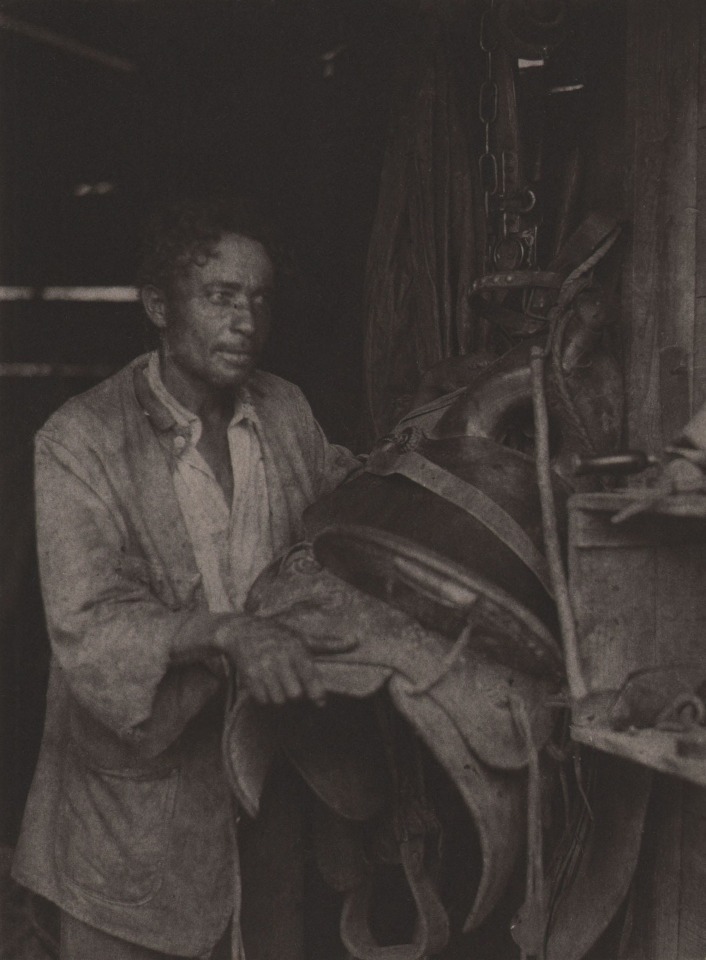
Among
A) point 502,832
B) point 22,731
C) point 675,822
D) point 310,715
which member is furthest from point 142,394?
point 22,731

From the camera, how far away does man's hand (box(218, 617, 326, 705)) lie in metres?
1.63

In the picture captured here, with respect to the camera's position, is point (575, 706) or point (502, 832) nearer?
point (575, 706)

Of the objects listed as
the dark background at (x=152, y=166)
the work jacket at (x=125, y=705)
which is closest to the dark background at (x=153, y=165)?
the dark background at (x=152, y=166)

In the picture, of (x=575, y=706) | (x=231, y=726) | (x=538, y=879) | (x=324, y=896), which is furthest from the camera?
(x=324, y=896)

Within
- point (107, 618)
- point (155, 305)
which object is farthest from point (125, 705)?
point (155, 305)

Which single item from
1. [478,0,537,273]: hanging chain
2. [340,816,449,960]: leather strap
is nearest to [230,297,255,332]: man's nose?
[478,0,537,273]: hanging chain

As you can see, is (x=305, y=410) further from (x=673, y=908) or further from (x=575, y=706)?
(x=673, y=908)

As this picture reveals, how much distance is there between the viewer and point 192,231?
82.1 inches

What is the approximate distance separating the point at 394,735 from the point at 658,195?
102 centimetres

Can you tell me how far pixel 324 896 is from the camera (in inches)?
104

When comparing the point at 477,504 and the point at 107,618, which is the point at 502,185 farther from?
the point at 107,618

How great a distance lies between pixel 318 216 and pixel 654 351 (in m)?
1.27

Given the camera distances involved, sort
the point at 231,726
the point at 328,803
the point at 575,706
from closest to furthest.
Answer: the point at 575,706 < the point at 231,726 < the point at 328,803

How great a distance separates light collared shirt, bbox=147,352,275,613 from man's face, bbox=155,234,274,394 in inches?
4.2
